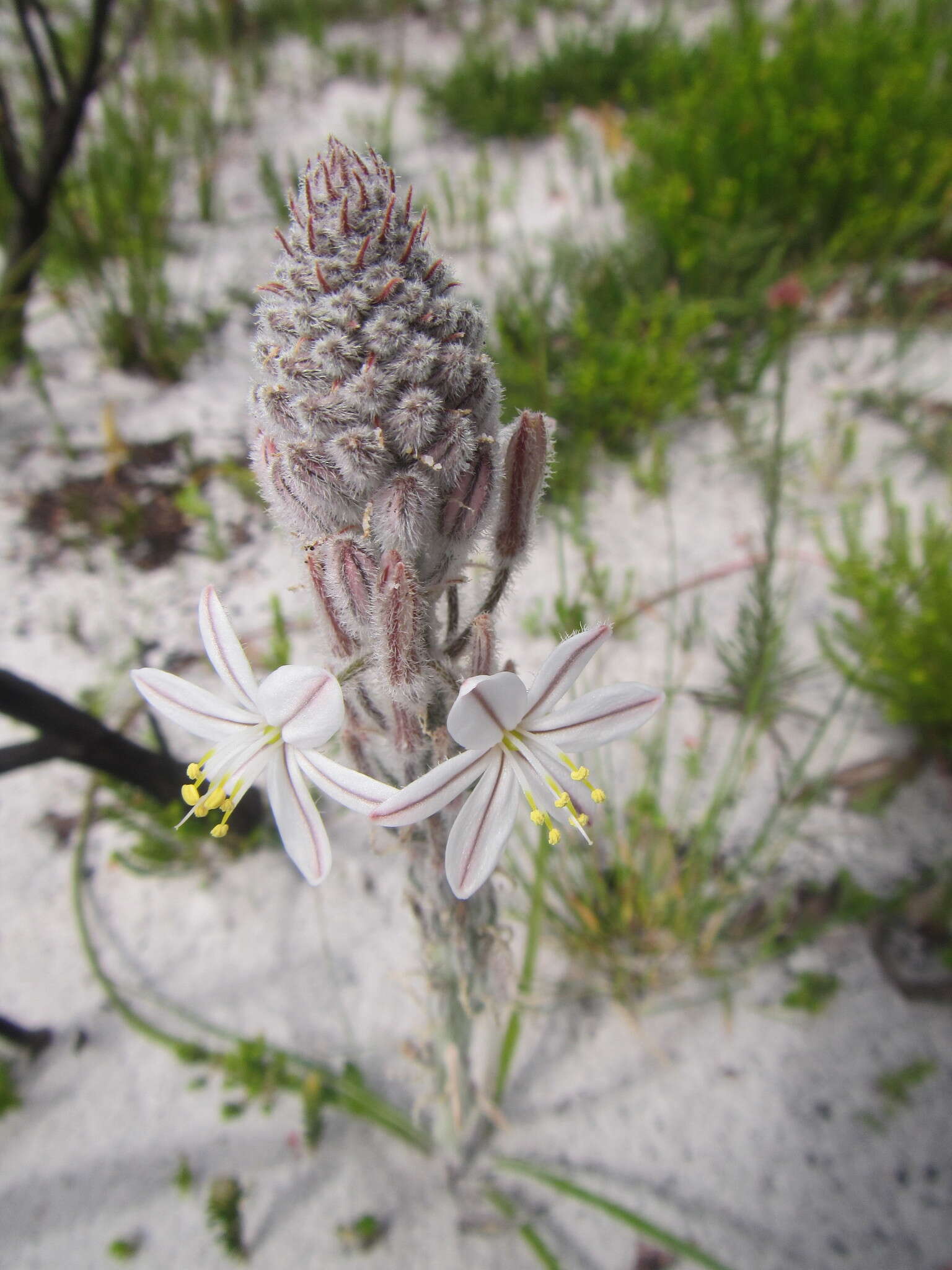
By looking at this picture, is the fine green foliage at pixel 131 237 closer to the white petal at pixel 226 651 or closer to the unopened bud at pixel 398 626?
the white petal at pixel 226 651

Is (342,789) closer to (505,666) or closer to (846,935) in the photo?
(505,666)

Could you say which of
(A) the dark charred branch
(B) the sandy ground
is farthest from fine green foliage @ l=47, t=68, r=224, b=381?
(A) the dark charred branch

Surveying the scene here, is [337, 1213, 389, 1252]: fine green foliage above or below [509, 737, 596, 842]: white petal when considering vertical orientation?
below

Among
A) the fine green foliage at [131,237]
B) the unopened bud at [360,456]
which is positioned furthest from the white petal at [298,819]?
the fine green foliage at [131,237]

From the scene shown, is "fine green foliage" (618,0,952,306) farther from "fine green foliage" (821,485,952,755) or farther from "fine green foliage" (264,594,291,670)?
"fine green foliage" (264,594,291,670)

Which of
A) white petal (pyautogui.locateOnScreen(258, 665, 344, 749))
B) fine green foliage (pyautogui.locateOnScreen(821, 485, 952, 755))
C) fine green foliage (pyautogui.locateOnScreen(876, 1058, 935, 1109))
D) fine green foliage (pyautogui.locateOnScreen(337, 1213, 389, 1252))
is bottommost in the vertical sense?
fine green foliage (pyautogui.locateOnScreen(337, 1213, 389, 1252))

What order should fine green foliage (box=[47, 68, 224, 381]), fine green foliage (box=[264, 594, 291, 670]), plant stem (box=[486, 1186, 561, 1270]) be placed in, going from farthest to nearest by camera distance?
fine green foliage (box=[47, 68, 224, 381])
fine green foliage (box=[264, 594, 291, 670])
plant stem (box=[486, 1186, 561, 1270])

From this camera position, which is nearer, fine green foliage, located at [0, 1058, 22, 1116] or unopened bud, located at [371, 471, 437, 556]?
unopened bud, located at [371, 471, 437, 556]

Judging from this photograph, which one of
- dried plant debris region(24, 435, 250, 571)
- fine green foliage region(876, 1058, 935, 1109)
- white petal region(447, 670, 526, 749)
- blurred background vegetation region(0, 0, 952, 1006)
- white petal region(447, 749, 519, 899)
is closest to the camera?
white petal region(447, 670, 526, 749)

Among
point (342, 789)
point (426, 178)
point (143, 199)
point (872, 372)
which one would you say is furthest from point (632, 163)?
point (342, 789)
